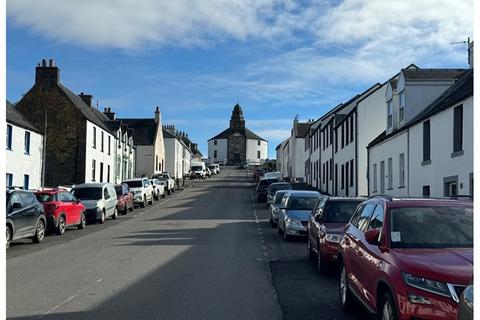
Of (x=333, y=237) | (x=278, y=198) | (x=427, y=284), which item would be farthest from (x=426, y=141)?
(x=427, y=284)

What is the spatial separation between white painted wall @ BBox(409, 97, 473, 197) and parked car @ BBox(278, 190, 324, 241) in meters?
4.20

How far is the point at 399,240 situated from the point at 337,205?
710 cm

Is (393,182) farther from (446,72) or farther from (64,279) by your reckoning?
(64,279)

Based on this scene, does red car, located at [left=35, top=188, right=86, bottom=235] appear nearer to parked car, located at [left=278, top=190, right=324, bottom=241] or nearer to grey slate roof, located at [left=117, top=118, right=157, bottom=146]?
parked car, located at [left=278, top=190, right=324, bottom=241]

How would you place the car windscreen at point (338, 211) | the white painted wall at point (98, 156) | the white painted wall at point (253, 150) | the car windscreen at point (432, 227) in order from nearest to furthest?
the car windscreen at point (432, 227) < the car windscreen at point (338, 211) < the white painted wall at point (98, 156) < the white painted wall at point (253, 150)

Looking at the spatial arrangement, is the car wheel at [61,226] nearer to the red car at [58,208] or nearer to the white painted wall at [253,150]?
the red car at [58,208]

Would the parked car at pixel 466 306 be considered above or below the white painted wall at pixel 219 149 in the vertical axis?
below

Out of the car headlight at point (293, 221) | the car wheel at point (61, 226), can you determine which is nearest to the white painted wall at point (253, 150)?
the car wheel at point (61, 226)

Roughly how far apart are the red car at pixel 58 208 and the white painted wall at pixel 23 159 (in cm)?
1012

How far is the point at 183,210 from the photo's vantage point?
34.5m

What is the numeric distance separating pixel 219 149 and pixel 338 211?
139 metres

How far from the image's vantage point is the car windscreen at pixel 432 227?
6.60 m

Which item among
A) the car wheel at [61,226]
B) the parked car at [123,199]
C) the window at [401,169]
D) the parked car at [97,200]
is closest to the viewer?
the car wheel at [61,226]

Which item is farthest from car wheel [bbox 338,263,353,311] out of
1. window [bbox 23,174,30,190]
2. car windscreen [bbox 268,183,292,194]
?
window [bbox 23,174,30,190]
